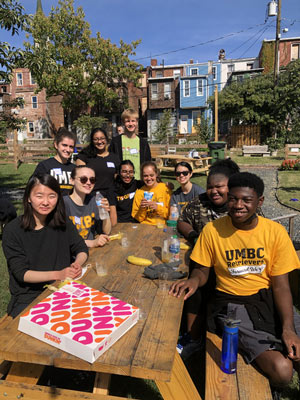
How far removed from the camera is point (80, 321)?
6.02 feet

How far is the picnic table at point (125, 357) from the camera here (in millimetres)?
1621

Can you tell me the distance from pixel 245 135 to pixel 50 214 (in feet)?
100.0

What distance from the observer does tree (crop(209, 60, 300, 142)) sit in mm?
26938

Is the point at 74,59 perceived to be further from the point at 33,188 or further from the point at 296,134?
the point at 33,188

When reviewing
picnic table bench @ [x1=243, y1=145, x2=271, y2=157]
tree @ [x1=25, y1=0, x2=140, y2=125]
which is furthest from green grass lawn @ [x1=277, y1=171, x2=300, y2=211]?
tree @ [x1=25, y1=0, x2=140, y2=125]

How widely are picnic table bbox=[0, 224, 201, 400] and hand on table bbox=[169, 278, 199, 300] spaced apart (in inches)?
2.2

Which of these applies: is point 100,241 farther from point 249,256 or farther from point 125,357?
point 125,357

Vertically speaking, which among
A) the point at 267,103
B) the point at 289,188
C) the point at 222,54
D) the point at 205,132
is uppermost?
the point at 222,54

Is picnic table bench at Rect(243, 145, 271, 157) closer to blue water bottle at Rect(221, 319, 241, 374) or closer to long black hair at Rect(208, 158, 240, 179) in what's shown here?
long black hair at Rect(208, 158, 240, 179)

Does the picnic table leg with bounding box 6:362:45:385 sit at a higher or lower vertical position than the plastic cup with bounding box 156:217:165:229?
lower

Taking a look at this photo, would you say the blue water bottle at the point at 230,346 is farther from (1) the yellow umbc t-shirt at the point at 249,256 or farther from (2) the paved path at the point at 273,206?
(2) the paved path at the point at 273,206

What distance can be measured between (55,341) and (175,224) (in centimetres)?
244

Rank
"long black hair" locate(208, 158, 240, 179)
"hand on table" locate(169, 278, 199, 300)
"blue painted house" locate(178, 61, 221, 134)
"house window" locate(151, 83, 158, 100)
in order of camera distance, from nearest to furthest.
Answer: "hand on table" locate(169, 278, 199, 300) → "long black hair" locate(208, 158, 240, 179) → "blue painted house" locate(178, 61, 221, 134) → "house window" locate(151, 83, 158, 100)

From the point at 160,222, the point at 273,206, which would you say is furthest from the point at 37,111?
the point at 160,222
